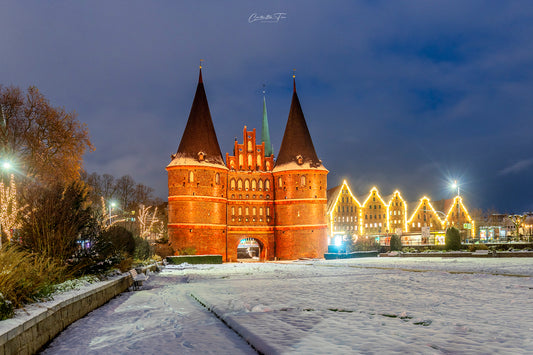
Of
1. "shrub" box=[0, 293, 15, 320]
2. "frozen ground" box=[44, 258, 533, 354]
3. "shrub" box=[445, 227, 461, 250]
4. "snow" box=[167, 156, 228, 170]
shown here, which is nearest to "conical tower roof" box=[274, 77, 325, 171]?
"snow" box=[167, 156, 228, 170]

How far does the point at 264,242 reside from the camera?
173ft

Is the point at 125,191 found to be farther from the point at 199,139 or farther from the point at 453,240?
the point at 453,240

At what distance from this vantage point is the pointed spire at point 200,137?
163ft

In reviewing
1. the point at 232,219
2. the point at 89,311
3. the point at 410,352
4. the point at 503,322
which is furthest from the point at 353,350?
the point at 232,219

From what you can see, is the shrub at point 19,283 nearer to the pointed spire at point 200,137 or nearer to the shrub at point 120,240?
the shrub at point 120,240

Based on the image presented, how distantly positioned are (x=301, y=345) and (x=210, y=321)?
279 cm

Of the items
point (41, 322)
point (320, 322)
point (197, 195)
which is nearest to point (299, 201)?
point (197, 195)

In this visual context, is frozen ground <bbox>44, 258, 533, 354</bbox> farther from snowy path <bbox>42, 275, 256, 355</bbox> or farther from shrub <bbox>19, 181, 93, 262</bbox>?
shrub <bbox>19, 181, 93, 262</bbox>

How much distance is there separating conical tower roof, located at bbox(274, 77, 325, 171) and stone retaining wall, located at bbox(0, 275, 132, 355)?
42.2 m

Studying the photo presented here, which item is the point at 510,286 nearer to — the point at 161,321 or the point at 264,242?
the point at 161,321

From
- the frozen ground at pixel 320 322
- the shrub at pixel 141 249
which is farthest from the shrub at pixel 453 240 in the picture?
the frozen ground at pixel 320 322

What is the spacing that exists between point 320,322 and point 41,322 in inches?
169

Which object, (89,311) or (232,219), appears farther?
(232,219)

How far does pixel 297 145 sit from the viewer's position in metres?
53.3
